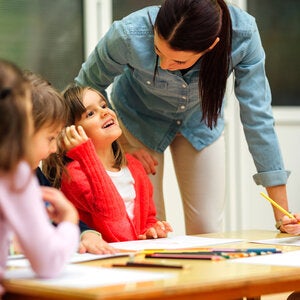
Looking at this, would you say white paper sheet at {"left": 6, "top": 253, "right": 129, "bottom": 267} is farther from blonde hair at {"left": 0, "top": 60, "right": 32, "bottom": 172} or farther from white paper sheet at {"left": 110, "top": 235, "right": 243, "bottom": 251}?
blonde hair at {"left": 0, "top": 60, "right": 32, "bottom": 172}

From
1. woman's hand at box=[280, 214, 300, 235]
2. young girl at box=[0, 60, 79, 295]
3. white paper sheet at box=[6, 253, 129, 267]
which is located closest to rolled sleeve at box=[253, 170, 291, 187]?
woman's hand at box=[280, 214, 300, 235]

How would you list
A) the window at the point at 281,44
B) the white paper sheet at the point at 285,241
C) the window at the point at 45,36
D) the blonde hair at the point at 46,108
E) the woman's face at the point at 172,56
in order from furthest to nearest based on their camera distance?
1. the window at the point at 281,44
2. the window at the point at 45,36
3. the woman's face at the point at 172,56
4. the white paper sheet at the point at 285,241
5. the blonde hair at the point at 46,108

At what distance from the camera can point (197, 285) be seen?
131cm

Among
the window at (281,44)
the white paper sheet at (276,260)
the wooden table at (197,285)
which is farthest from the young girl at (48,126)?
the window at (281,44)

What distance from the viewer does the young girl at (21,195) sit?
1306 millimetres

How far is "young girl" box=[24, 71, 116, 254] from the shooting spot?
5.99 feet

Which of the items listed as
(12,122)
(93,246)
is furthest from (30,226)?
(93,246)

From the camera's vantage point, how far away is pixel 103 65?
8.12 ft

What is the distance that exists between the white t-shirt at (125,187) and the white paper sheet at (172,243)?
0.24 m

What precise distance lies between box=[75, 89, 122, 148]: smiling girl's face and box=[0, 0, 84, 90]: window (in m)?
1.30

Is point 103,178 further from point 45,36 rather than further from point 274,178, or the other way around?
point 45,36

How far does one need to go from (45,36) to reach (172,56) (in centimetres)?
161

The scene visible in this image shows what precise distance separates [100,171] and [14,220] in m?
0.92

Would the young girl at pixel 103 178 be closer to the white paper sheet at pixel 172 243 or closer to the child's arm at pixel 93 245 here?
the white paper sheet at pixel 172 243
